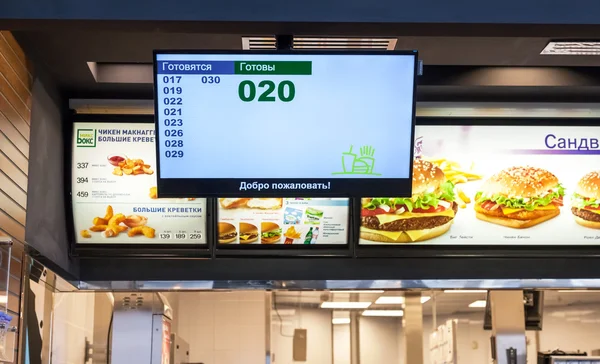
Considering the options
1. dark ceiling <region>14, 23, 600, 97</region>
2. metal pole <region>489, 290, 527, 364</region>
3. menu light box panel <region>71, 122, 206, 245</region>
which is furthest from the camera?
metal pole <region>489, 290, 527, 364</region>

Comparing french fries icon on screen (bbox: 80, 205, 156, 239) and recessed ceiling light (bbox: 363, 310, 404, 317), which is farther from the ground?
french fries icon on screen (bbox: 80, 205, 156, 239)

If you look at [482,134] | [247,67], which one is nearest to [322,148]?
[247,67]

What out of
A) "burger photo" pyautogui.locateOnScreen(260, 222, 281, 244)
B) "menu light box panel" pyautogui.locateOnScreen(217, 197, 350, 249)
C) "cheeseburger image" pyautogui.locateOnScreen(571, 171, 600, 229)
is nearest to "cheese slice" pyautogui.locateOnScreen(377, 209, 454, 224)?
"menu light box panel" pyautogui.locateOnScreen(217, 197, 350, 249)

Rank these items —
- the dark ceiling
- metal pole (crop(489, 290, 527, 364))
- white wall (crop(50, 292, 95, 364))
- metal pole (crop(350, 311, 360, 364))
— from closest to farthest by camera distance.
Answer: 1. the dark ceiling
2. white wall (crop(50, 292, 95, 364))
3. metal pole (crop(489, 290, 527, 364))
4. metal pole (crop(350, 311, 360, 364))

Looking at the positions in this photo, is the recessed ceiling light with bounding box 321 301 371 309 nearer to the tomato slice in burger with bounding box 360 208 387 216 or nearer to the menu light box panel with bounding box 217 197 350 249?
the menu light box panel with bounding box 217 197 350 249

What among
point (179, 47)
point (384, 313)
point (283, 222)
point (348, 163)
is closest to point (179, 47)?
point (179, 47)

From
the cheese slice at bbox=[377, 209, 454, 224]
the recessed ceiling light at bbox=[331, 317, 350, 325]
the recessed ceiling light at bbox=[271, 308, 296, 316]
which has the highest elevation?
the cheese slice at bbox=[377, 209, 454, 224]

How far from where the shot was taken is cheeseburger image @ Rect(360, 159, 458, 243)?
19.0 feet

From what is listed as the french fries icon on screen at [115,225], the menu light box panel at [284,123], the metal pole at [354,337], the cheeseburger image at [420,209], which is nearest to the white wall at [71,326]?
the french fries icon on screen at [115,225]

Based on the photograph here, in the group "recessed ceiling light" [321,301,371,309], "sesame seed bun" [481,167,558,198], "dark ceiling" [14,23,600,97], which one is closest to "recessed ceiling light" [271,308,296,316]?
"recessed ceiling light" [321,301,371,309]

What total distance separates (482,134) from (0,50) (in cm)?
308

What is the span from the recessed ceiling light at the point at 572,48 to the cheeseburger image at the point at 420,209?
119cm

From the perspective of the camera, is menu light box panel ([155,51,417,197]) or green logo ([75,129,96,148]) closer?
menu light box panel ([155,51,417,197])

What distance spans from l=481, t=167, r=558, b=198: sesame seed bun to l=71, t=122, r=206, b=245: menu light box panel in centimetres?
211
